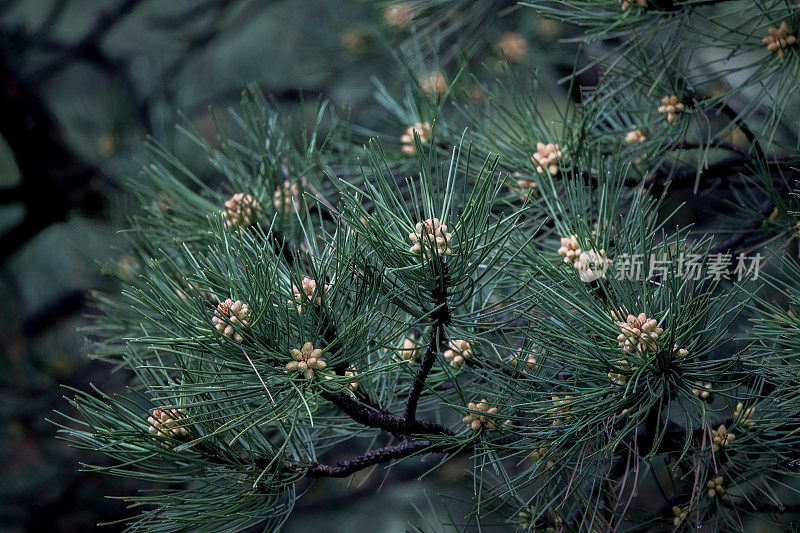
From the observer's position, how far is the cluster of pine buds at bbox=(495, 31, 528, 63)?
1.33 metres

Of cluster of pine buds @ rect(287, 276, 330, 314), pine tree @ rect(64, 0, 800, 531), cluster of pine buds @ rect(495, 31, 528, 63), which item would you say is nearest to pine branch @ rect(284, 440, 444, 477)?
pine tree @ rect(64, 0, 800, 531)

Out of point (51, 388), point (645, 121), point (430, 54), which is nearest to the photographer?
point (645, 121)

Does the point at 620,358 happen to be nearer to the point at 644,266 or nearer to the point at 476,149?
the point at 644,266

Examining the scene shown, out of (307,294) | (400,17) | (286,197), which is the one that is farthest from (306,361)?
(400,17)

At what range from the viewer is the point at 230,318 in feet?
1.22

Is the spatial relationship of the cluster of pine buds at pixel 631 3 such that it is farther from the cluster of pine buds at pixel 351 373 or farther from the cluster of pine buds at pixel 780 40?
the cluster of pine buds at pixel 351 373

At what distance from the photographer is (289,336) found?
0.38 m

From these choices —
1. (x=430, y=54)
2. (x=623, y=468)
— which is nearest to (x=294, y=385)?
(x=623, y=468)

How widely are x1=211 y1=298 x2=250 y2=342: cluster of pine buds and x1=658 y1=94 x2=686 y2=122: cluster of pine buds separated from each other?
41cm

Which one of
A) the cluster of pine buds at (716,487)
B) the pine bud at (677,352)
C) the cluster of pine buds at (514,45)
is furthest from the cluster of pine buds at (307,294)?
the cluster of pine buds at (514,45)

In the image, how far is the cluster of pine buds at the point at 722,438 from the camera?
482 millimetres

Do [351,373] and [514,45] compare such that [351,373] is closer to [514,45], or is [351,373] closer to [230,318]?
[230,318]

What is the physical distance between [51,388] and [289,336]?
1.19 meters

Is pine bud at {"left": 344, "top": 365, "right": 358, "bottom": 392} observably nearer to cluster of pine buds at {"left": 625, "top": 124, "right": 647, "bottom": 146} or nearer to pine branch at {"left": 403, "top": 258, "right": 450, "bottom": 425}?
pine branch at {"left": 403, "top": 258, "right": 450, "bottom": 425}
